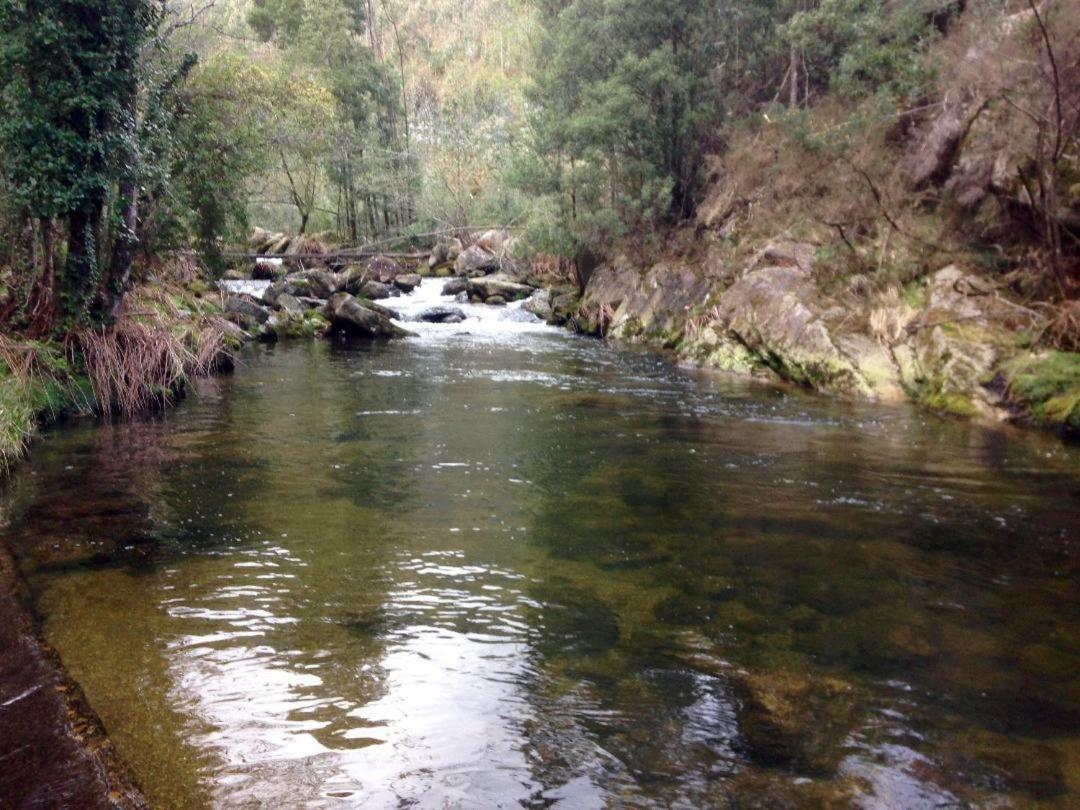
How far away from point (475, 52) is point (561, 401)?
56.4m

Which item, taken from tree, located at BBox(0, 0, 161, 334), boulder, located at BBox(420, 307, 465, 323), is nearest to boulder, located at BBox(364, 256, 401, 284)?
boulder, located at BBox(420, 307, 465, 323)

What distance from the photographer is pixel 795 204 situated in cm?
2131

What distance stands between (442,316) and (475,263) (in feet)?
32.8

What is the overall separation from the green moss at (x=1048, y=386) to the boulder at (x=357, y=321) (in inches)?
609

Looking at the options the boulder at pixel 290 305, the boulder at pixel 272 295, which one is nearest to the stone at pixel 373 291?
the boulder at pixel 272 295

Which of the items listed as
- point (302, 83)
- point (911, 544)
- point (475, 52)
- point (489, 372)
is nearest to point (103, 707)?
point (911, 544)

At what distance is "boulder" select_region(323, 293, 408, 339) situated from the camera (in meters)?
23.6

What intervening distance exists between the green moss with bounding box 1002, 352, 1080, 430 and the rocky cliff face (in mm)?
122

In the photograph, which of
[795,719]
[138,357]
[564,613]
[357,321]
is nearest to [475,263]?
[357,321]

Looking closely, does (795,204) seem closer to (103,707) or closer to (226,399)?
(226,399)

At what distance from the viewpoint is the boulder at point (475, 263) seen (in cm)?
3644

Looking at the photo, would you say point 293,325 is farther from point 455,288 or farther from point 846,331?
point 846,331

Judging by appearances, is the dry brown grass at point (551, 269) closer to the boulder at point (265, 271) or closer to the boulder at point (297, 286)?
the boulder at point (297, 286)

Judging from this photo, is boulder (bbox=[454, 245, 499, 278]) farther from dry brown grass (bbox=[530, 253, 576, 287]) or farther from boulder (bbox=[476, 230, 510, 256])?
dry brown grass (bbox=[530, 253, 576, 287])
